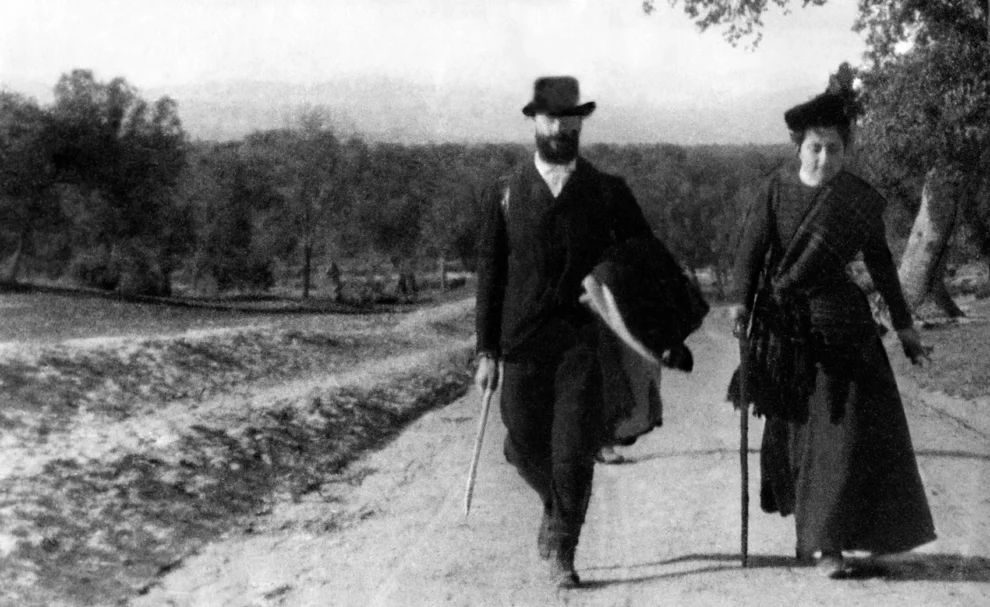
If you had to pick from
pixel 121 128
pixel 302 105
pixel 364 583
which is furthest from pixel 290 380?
pixel 302 105

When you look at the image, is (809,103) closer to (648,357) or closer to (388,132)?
(648,357)

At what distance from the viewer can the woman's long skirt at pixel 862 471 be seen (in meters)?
5.25

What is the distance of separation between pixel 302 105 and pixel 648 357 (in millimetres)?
61122

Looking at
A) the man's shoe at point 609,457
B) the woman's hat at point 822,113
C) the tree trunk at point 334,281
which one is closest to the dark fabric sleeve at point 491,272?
the woman's hat at point 822,113

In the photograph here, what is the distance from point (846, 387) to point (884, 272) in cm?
56

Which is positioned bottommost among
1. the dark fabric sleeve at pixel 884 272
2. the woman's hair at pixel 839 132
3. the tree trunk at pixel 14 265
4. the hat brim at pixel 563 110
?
the tree trunk at pixel 14 265

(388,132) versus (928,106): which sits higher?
(928,106)

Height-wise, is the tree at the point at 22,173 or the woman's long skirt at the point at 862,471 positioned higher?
the tree at the point at 22,173

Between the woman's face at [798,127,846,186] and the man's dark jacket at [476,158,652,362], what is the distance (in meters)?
0.85

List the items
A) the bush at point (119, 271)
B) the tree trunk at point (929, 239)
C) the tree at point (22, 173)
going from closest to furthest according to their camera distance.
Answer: the tree trunk at point (929, 239)
the tree at point (22, 173)
the bush at point (119, 271)

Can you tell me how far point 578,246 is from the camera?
16.6 ft

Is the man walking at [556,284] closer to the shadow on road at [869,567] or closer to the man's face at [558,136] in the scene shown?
the man's face at [558,136]

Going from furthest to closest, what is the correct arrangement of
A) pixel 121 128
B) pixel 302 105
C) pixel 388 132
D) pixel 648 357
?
pixel 302 105, pixel 121 128, pixel 388 132, pixel 648 357

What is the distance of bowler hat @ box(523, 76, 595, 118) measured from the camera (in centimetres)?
509
